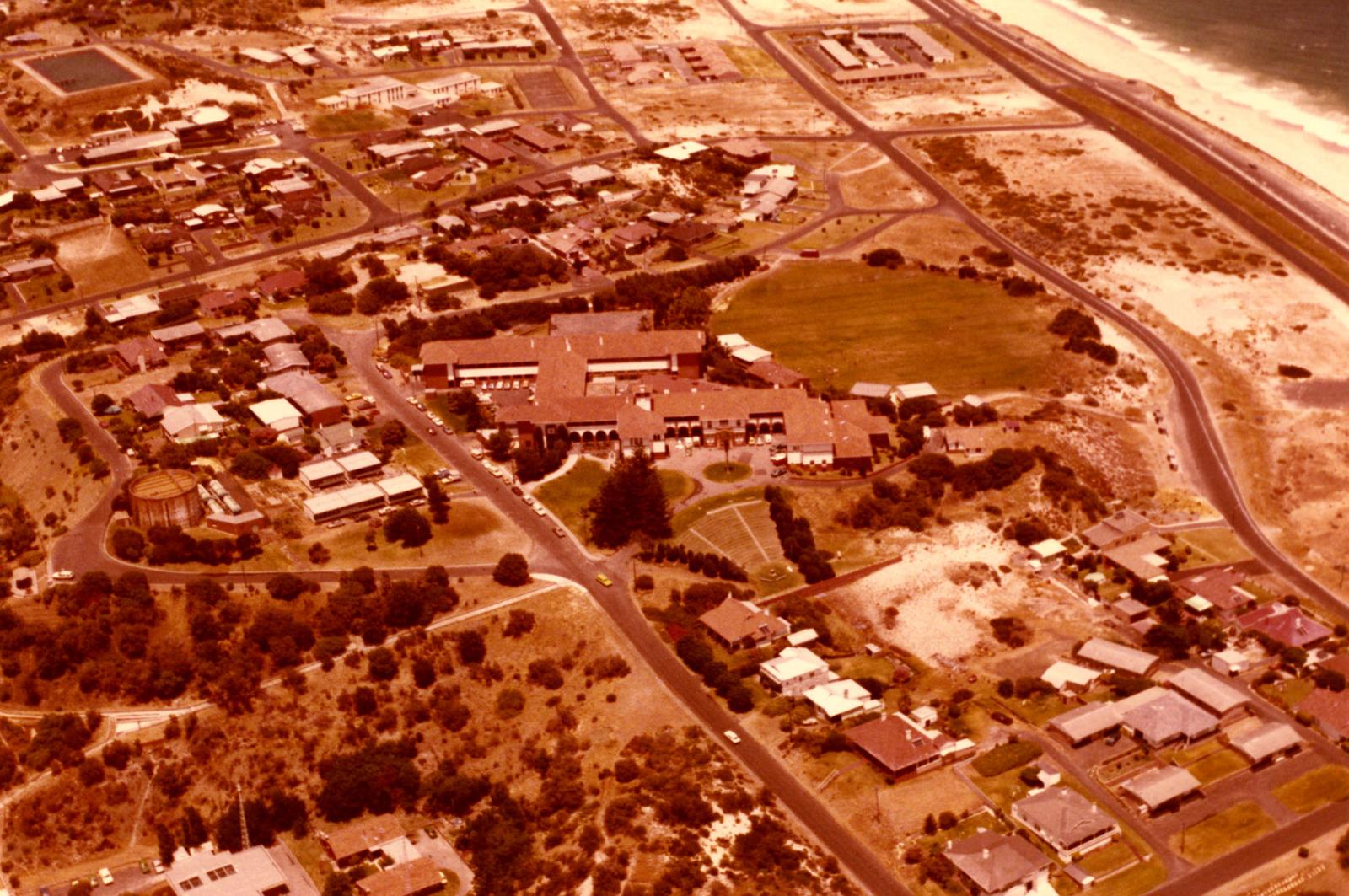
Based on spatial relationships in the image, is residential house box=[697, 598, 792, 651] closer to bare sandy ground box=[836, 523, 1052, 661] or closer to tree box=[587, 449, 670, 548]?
bare sandy ground box=[836, 523, 1052, 661]

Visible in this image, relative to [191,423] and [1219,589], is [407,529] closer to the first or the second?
[191,423]

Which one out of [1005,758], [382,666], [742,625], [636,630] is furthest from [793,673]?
[382,666]

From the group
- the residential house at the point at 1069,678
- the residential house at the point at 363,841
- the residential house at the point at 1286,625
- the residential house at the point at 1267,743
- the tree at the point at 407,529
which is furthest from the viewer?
the tree at the point at 407,529

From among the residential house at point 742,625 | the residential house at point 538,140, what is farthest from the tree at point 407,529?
the residential house at point 538,140

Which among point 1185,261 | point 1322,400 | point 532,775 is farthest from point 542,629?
point 1185,261

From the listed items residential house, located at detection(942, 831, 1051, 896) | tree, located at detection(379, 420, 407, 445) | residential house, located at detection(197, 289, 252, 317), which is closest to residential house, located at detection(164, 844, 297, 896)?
residential house, located at detection(942, 831, 1051, 896)

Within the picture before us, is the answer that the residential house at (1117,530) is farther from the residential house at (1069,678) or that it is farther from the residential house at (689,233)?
the residential house at (689,233)
